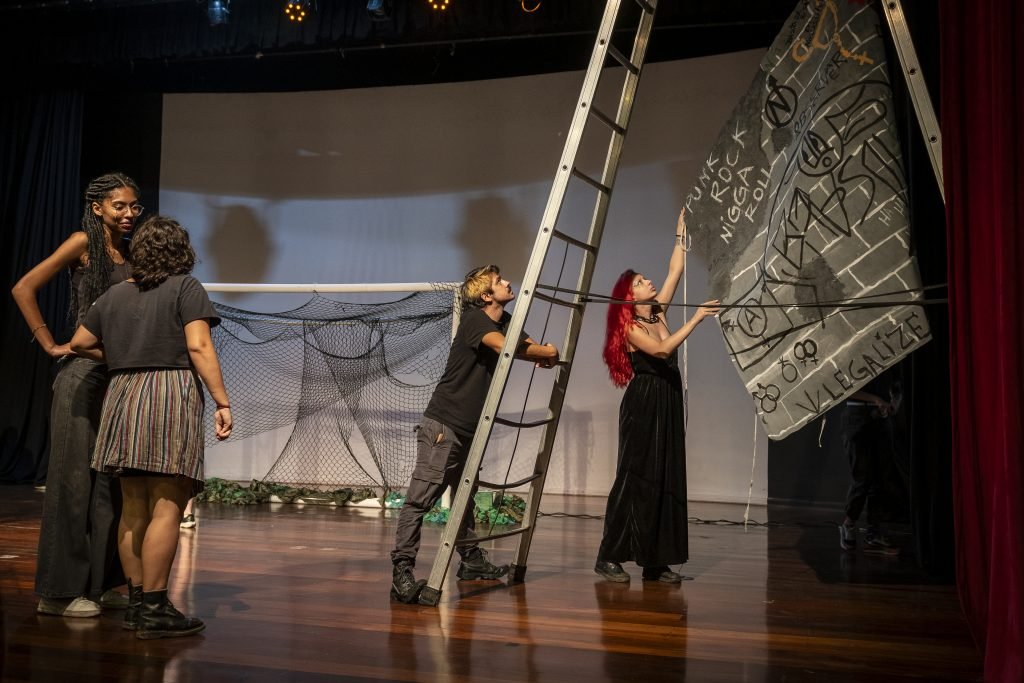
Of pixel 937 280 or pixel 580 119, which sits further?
pixel 937 280

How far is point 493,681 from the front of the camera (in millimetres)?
2510

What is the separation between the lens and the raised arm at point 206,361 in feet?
9.65

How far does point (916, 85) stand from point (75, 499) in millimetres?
3110

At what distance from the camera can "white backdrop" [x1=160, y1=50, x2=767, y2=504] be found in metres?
7.98

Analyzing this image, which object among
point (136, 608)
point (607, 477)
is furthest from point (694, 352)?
point (136, 608)

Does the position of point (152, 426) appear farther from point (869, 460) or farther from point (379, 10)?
point (379, 10)

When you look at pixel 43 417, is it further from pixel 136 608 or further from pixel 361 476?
pixel 136 608

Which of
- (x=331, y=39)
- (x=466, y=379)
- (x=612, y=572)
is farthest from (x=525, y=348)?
(x=331, y=39)

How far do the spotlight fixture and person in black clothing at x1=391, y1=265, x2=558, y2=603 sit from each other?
4.41 metres

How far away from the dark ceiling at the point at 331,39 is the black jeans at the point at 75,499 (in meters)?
4.72

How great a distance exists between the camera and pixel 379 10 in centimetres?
701

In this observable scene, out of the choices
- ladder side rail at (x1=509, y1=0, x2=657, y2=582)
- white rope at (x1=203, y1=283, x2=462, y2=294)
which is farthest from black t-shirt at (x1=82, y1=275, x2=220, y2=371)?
white rope at (x1=203, y1=283, x2=462, y2=294)

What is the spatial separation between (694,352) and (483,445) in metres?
4.68

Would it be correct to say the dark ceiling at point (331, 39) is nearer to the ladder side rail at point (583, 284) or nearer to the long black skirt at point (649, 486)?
the ladder side rail at point (583, 284)
